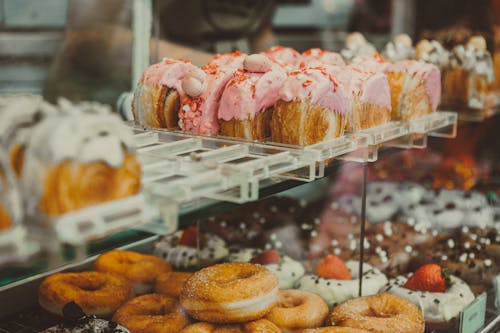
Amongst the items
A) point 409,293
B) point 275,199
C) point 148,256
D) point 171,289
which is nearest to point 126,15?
point 275,199

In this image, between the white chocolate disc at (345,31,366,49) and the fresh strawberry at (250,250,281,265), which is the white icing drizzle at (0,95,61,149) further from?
the white chocolate disc at (345,31,366,49)

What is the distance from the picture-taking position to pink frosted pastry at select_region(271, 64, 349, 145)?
1705 mm

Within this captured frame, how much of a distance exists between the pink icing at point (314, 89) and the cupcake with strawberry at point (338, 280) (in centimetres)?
87


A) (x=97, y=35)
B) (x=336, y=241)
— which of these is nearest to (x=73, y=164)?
(x=336, y=241)

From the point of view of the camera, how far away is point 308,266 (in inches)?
106

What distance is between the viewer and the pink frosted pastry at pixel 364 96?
6.42 feet

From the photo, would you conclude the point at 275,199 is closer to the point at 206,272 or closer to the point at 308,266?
the point at 308,266

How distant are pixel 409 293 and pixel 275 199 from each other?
2.96ft

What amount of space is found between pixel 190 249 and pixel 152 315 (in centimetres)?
59

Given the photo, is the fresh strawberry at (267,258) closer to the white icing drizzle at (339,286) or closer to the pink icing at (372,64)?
the white icing drizzle at (339,286)

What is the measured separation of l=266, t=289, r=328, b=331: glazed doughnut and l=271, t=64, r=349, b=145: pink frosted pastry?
2.11 ft

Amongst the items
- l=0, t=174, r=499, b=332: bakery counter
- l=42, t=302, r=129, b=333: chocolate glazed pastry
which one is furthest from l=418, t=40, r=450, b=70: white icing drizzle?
l=42, t=302, r=129, b=333: chocolate glazed pastry

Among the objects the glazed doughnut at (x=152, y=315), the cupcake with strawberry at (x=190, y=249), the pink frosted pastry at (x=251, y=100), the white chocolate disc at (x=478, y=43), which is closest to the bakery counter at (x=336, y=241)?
the cupcake with strawberry at (x=190, y=249)

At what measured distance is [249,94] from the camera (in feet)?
5.71
